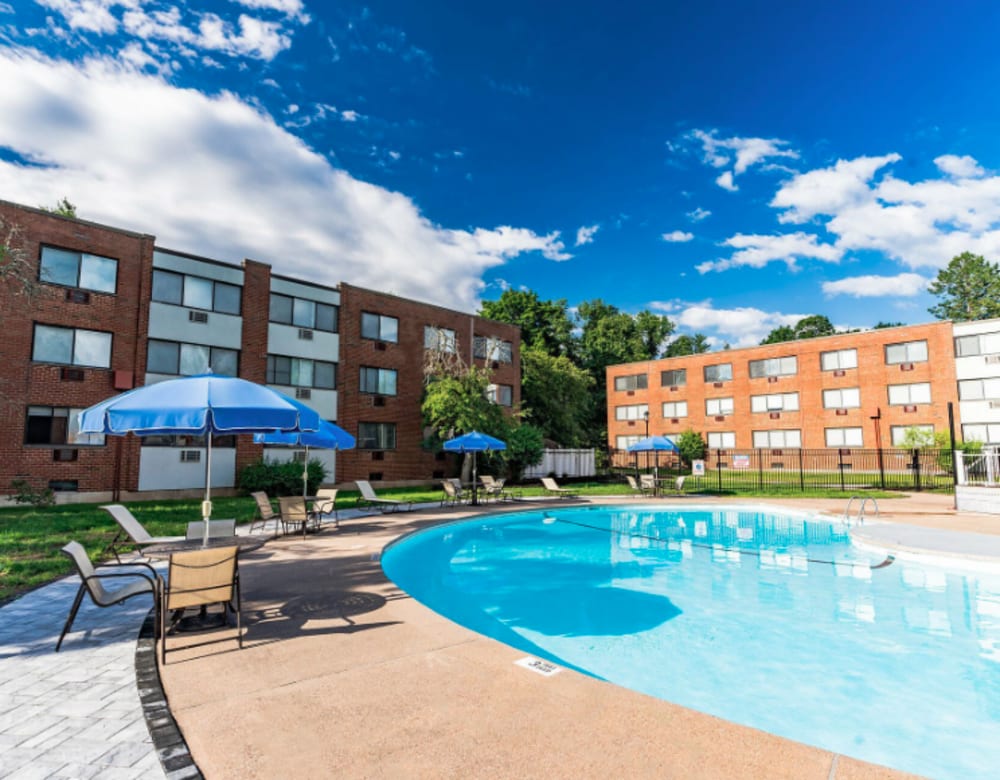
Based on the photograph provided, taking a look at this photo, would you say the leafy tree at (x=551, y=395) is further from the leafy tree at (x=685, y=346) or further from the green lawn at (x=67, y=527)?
the leafy tree at (x=685, y=346)

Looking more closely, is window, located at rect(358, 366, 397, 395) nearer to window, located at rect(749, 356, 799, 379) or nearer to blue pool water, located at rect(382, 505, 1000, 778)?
blue pool water, located at rect(382, 505, 1000, 778)

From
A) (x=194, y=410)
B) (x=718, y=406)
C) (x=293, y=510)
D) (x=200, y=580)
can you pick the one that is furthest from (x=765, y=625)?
(x=718, y=406)

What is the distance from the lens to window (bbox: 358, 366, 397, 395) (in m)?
26.2

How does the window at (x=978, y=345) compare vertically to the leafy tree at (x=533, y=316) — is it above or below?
below

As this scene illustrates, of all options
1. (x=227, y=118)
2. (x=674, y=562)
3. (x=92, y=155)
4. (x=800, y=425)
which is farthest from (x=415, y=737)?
(x=800, y=425)

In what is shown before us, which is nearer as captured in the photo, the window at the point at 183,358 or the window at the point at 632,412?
the window at the point at 183,358

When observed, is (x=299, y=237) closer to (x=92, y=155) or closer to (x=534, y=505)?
(x=92, y=155)

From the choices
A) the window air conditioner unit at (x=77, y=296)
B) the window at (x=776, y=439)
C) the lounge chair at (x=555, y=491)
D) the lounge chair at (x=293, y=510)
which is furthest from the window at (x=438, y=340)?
the window at (x=776, y=439)

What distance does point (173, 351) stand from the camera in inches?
816

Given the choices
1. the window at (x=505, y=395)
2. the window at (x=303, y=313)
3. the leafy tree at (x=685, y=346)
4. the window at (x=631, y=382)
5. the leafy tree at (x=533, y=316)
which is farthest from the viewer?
the leafy tree at (x=685, y=346)

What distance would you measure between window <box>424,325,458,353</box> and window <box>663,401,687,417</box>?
22937 millimetres

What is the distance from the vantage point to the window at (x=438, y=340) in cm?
2830

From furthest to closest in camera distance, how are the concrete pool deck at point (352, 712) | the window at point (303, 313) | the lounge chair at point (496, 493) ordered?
the window at point (303, 313), the lounge chair at point (496, 493), the concrete pool deck at point (352, 712)

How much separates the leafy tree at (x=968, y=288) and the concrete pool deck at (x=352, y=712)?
64.1m
